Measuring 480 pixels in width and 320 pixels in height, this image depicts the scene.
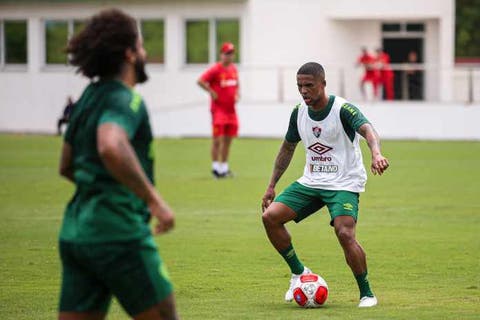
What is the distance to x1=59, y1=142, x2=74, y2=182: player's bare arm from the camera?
21.3ft

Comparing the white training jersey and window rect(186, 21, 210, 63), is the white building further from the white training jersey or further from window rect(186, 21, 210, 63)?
the white training jersey

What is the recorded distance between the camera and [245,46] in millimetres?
45094

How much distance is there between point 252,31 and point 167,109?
202 inches

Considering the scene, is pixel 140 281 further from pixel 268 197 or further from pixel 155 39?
pixel 155 39

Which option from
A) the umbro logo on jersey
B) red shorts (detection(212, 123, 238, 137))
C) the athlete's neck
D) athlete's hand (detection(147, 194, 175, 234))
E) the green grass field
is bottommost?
the green grass field

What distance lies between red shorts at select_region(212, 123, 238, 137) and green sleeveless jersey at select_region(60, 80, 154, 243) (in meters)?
17.2

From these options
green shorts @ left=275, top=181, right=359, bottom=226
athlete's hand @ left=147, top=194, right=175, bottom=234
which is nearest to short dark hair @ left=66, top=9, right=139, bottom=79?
athlete's hand @ left=147, top=194, right=175, bottom=234

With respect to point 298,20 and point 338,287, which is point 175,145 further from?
point 338,287

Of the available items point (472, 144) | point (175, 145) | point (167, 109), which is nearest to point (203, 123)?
point (167, 109)

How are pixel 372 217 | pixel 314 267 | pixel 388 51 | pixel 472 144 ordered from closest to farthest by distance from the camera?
pixel 314 267, pixel 372 217, pixel 472 144, pixel 388 51

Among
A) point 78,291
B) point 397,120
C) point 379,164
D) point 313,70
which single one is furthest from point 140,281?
point 397,120

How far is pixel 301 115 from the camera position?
34.6 ft

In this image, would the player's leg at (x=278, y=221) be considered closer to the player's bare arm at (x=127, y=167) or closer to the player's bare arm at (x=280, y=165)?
the player's bare arm at (x=280, y=165)

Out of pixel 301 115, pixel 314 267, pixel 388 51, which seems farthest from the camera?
pixel 388 51
